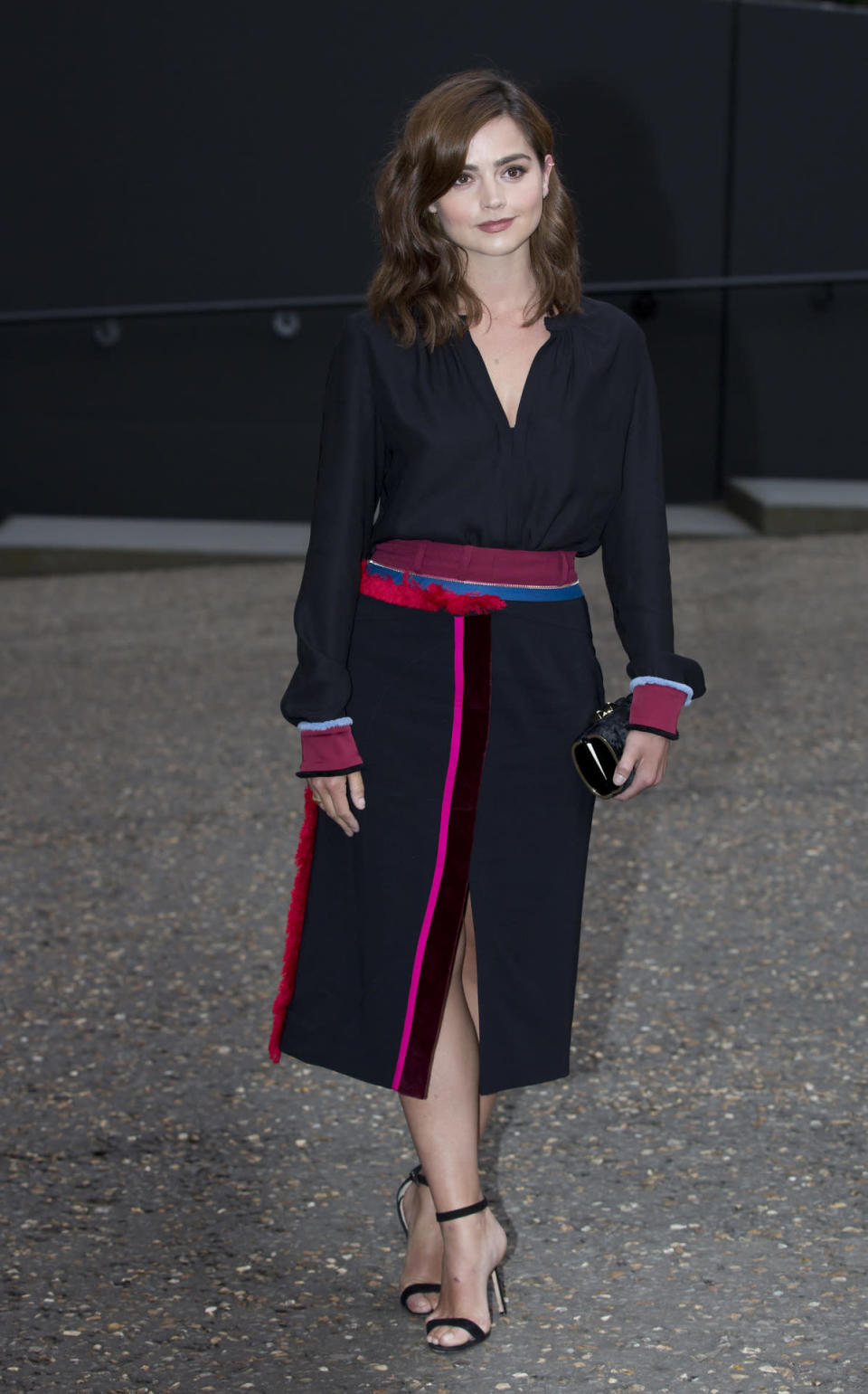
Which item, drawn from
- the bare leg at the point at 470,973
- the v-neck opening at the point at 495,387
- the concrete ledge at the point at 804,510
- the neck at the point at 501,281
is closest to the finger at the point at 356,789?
the bare leg at the point at 470,973

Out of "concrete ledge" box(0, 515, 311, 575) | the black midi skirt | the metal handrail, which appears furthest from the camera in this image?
the metal handrail

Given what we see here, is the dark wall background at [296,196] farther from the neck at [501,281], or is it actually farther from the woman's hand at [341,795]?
the woman's hand at [341,795]

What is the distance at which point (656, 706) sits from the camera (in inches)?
107

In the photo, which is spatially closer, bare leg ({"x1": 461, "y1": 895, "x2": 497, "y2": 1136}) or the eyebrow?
the eyebrow

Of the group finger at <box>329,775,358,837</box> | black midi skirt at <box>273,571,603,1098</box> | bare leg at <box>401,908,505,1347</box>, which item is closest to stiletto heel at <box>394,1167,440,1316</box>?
bare leg at <box>401,908,505,1347</box>

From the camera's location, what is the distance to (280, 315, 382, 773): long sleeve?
2.62 m

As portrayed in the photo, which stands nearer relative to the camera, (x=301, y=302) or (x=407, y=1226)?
(x=407, y=1226)

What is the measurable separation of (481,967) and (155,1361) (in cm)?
Answer: 76

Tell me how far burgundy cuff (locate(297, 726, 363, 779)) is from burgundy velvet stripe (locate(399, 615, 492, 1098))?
156 mm

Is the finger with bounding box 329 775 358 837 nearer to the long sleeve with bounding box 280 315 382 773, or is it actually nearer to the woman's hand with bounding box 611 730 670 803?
the long sleeve with bounding box 280 315 382 773

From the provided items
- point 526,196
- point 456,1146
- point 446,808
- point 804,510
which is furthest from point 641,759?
point 804,510

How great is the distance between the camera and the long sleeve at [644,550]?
274 centimetres

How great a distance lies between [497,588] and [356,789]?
0.35 meters

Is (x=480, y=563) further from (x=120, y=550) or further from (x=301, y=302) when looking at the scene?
(x=301, y=302)
